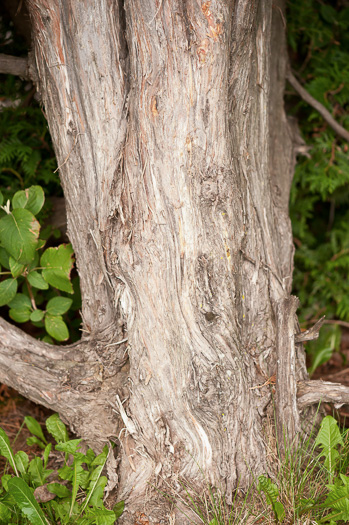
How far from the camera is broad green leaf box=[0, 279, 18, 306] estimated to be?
230cm

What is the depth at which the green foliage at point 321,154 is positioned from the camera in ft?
10.8

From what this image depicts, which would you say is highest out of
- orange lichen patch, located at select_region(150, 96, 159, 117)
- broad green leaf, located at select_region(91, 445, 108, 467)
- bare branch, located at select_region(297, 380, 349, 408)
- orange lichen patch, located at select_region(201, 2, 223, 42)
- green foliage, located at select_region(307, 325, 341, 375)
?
orange lichen patch, located at select_region(201, 2, 223, 42)

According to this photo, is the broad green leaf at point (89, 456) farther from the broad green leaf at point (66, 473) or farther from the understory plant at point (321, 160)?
the understory plant at point (321, 160)

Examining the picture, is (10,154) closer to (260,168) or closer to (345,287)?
(260,168)

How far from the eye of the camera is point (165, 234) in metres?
1.94

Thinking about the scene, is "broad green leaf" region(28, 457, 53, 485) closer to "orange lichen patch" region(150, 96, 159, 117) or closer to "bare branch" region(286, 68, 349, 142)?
"orange lichen patch" region(150, 96, 159, 117)

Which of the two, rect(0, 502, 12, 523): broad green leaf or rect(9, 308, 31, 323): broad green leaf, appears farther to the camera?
rect(9, 308, 31, 323): broad green leaf

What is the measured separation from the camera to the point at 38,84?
83.4 inches

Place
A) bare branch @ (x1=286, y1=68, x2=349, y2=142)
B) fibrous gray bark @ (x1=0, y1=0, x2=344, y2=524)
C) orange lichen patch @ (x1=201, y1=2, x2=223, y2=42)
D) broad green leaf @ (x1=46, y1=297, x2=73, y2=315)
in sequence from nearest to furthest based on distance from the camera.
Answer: orange lichen patch @ (x1=201, y1=2, x2=223, y2=42)
fibrous gray bark @ (x1=0, y1=0, x2=344, y2=524)
broad green leaf @ (x1=46, y1=297, x2=73, y2=315)
bare branch @ (x1=286, y1=68, x2=349, y2=142)

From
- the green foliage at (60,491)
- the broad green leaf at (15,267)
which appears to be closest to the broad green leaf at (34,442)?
the green foliage at (60,491)

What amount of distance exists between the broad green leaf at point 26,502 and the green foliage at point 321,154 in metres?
2.27

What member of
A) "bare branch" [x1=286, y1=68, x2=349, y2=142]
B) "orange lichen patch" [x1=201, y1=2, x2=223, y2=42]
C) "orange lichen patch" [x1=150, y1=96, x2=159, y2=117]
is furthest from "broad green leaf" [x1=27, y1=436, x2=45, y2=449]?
"bare branch" [x1=286, y1=68, x2=349, y2=142]

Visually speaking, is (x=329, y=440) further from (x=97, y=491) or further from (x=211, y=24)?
(x=211, y=24)

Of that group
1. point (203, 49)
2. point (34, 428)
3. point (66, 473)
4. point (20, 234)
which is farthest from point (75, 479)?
point (203, 49)
